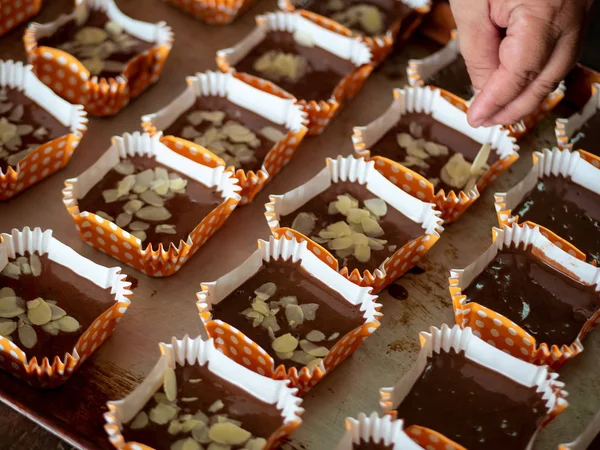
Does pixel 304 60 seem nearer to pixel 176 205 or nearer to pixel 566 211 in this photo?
pixel 176 205

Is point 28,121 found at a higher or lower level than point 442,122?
lower

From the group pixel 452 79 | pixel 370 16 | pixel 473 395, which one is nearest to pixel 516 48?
pixel 452 79

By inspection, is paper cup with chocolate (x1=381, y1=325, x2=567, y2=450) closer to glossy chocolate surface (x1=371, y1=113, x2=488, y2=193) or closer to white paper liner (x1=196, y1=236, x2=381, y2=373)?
white paper liner (x1=196, y1=236, x2=381, y2=373)

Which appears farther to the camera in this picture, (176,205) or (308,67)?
(308,67)

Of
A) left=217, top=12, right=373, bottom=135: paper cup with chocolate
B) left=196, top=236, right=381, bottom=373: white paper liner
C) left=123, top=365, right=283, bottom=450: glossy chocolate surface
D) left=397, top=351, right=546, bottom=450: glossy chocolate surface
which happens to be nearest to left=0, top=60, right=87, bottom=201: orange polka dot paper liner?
left=217, top=12, right=373, bottom=135: paper cup with chocolate

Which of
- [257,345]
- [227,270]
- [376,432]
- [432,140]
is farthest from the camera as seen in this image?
[432,140]

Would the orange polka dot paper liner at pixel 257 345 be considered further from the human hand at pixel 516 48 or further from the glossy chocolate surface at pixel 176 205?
the human hand at pixel 516 48
